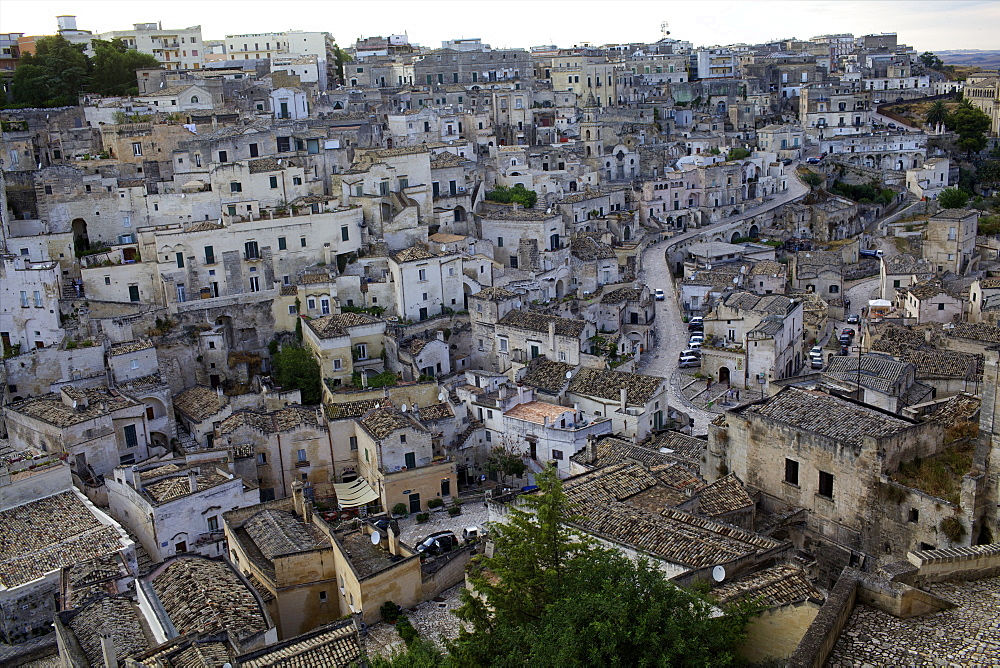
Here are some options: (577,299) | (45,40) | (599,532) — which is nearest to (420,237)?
(577,299)

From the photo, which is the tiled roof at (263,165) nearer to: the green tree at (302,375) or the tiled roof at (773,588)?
the green tree at (302,375)

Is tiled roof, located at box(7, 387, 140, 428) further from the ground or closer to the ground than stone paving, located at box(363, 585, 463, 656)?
further from the ground

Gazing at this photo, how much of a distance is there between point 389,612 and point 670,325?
27.0 meters

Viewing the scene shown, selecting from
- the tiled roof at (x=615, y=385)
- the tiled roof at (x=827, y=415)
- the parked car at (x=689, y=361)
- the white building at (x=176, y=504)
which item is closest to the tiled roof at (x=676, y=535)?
the tiled roof at (x=827, y=415)

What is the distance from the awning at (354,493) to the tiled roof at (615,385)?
7.69 meters

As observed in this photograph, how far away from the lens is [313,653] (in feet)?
54.9

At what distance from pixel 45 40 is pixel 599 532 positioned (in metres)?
53.9

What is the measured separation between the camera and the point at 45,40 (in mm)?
58156

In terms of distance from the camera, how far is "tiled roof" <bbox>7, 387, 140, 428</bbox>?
93.7ft

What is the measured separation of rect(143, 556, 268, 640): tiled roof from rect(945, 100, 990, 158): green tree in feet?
224

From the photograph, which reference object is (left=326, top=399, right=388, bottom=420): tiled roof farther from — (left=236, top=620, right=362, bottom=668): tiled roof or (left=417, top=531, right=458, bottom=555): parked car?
(left=236, top=620, right=362, bottom=668): tiled roof

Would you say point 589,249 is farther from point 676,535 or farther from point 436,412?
point 676,535

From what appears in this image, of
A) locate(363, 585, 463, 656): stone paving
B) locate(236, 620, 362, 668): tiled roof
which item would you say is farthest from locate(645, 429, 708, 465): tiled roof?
locate(236, 620, 362, 668): tiled roof

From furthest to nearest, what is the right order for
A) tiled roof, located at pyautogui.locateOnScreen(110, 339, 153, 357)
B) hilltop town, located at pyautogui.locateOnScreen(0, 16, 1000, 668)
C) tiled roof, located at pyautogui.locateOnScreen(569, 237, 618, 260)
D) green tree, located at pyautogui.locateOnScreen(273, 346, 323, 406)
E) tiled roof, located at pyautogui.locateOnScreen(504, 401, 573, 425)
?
tiled roof, located at pyautogui.locateOnScreen(569, 237, 618, 260)
green tree, located at pyautogui.locateOnScreen(273, 346, 323, 406)
tiled roof, located at pyautogui.locateOnScreen(110, 339, 153, 357)
tiled roof, located at pyautogui.locateOnScreen(504, 401, 573, 425)
hilltop town, located at pyautogui.locateOnScreen(0, 16, 1000, 668)
